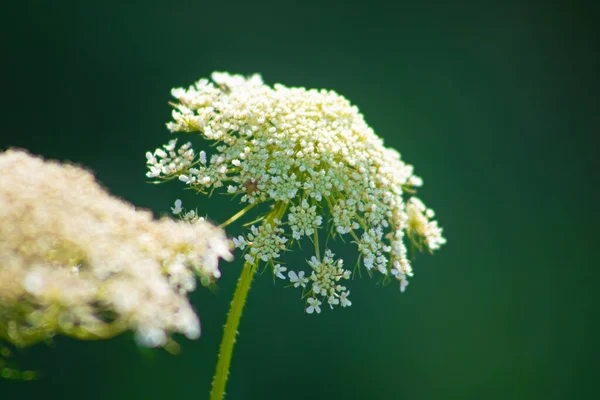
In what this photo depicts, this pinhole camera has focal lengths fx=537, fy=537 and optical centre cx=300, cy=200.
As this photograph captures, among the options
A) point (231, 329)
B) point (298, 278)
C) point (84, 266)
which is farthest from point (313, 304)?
point (84, 266)

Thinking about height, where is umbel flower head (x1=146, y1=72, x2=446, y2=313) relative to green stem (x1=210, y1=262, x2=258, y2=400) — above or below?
above

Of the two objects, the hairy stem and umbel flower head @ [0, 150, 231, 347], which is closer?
umbel flower head @ [0, 150, 231, 347]

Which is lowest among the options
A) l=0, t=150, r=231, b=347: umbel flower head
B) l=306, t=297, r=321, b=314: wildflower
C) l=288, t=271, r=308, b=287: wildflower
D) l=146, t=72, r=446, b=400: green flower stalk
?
l=0, t=150, r=231, b=347: umbel flower head

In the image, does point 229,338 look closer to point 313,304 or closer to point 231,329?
point 231,329

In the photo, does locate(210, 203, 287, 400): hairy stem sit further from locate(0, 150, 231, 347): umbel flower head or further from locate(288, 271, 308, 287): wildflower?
locate(0, 150, 231, 347): umbel flower head

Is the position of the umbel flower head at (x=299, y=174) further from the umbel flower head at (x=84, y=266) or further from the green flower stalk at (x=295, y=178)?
the umbel flower head at (x=84, y=266)

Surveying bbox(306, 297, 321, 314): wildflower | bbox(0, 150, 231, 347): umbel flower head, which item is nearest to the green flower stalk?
bbox(306, 297, 321, 314): wildflower
